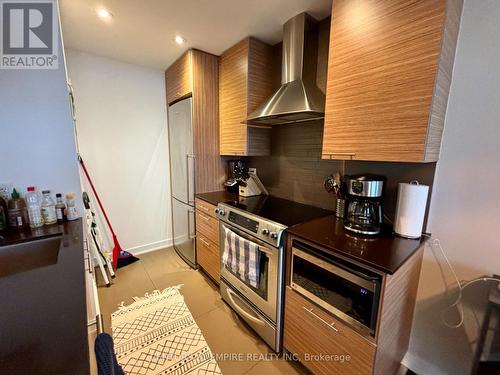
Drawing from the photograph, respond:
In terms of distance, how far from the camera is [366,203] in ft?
4.42

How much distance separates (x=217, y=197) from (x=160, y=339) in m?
1.29

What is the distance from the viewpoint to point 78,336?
54 centimetres

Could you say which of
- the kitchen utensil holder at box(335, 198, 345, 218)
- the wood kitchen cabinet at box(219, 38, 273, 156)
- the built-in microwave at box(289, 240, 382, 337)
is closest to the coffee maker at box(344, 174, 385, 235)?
the kitchen utensil holder at box(335, 198, 345, 218)

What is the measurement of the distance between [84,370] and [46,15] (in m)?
1.98

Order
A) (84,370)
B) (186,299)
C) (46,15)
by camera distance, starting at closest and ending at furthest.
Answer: (84,370) → (46,15) → (186,299)

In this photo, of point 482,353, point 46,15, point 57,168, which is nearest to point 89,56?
point 46,15

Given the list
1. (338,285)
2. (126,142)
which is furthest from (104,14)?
(338,285)

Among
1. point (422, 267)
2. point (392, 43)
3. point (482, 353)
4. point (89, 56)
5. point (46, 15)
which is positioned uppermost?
point (89, 56)

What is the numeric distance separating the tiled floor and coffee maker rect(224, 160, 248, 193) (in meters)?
1.09

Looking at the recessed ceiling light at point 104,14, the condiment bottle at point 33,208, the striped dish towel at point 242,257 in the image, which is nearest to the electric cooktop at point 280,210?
the striped dish towel at point 242,257

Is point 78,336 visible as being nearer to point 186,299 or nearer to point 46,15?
point 186,299

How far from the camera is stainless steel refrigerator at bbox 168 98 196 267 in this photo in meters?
2.42

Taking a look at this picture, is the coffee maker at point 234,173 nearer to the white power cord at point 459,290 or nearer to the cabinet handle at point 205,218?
the cabinet handle at point 205,218

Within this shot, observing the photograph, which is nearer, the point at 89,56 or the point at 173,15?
the point at 173,15
